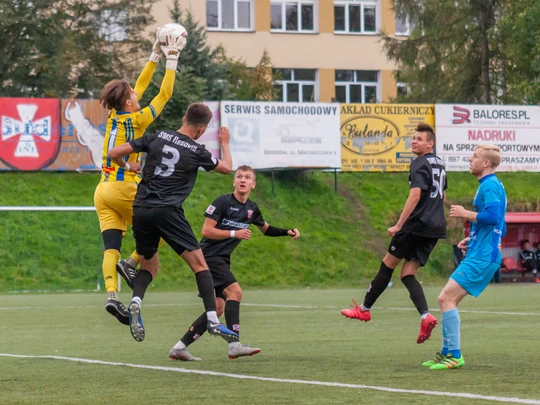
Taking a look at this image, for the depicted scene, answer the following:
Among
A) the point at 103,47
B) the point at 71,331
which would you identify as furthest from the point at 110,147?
the point at 103,47

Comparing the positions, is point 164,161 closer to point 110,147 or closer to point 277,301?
point 110,147

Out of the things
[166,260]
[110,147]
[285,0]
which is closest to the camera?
[110,147]

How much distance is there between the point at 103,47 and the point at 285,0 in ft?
46.2

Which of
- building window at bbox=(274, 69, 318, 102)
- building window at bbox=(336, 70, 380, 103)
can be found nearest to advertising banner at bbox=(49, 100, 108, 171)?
building window at bbox=(274, 69, 318, 102)

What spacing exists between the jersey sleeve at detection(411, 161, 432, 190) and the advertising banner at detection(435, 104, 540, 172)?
20.8 m

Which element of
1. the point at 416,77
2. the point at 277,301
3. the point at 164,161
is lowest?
the point at 277,301

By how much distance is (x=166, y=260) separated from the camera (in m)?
25.9

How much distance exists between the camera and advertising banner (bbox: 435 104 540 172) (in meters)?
30.8

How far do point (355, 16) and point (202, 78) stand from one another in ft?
69.0

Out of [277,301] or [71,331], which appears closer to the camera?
[71,331]

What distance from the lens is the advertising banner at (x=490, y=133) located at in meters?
30.8

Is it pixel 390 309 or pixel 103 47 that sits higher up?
pixel 103 47

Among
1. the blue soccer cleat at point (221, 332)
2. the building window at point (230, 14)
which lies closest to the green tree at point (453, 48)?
the building window at point (230, 14)

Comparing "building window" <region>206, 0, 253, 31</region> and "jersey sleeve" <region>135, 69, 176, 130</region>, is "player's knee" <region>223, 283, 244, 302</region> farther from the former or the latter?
"building window" <region>206, 0, 253, 31</region>
